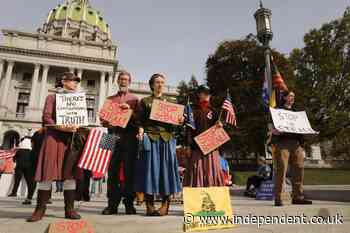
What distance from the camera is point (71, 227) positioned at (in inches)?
113

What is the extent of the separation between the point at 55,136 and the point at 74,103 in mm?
549

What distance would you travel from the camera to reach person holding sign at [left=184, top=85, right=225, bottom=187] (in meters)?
4.50

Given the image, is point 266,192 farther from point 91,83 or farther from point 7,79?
point 7,79

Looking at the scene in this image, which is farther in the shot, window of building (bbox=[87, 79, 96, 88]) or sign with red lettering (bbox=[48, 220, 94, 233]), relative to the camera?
window of building (bbox=[87, 79, 96, 88])

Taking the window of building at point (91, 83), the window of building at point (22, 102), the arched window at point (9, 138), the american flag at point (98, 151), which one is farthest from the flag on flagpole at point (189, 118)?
the window of building at point (22, 102)

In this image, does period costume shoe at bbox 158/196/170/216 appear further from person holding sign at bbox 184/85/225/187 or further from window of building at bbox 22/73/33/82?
window of building at bbox 22/73/33/82

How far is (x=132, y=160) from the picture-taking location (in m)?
4.29

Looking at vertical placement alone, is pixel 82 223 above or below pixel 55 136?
below

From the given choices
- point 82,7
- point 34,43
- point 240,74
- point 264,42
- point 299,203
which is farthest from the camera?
point 82,7

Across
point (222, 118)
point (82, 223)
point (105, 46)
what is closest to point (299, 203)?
point (222, 118)

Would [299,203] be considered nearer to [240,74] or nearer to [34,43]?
[240,74]

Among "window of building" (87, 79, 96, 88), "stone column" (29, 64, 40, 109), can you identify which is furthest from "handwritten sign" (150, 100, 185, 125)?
"window of building" (87, 79, 96, 88)

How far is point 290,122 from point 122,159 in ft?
11.3

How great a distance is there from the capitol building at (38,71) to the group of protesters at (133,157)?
38.8 m
